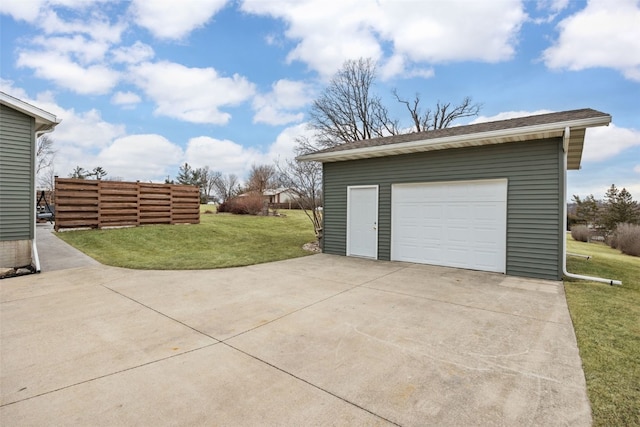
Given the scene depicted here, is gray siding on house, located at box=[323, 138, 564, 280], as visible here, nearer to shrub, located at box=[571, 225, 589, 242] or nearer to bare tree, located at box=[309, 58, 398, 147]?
bare tree, located at box=[309, 58, 398, 147]

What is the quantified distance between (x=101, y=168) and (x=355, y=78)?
27.2m

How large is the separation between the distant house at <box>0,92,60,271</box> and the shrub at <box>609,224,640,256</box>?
24.7 m

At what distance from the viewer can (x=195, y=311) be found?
4.13 m

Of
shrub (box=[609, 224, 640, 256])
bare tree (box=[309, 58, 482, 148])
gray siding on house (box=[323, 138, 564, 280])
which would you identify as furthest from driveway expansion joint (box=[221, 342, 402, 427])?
shrub (box=[609, 224, 640, 256])

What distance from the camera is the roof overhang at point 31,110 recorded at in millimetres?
6439

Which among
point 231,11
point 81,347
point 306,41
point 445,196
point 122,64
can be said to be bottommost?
point 81,347

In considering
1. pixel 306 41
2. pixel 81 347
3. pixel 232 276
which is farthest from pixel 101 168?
pixel 81 347

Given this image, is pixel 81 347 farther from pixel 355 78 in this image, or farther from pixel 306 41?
pixel 355 78

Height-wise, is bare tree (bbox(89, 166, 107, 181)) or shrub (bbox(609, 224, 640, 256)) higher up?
bare tree (bbox(89, 166, 107, 181))

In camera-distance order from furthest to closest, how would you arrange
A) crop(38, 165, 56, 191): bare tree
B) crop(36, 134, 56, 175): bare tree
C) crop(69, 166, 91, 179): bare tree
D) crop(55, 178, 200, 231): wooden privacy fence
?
crop(69, 166, 91, 179): bare tree
crop(38, 165, 56, 191): bare tree
crop(36, 134, 56, 175): bare tree
crop(55, 178, 200, 231): wooden privacy fence

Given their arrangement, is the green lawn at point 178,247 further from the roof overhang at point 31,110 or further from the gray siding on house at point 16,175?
the roof overhang at point 31,110

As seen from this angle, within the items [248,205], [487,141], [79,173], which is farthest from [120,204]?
[79,173]

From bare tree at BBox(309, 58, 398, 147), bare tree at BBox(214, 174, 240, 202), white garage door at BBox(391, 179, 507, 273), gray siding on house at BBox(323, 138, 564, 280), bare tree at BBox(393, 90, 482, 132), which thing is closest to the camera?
gray siding on house at BBox(323, 138, 564, 280)

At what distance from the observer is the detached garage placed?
5930mm
